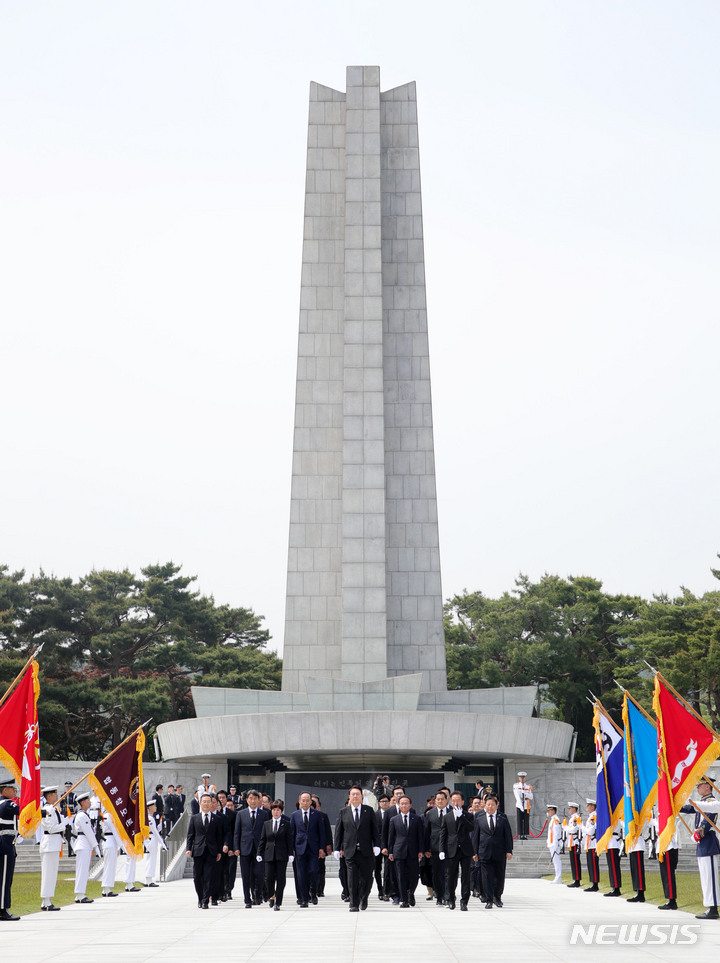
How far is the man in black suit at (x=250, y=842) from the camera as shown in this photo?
50.4 ft

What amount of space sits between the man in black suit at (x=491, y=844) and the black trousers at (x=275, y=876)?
260cm

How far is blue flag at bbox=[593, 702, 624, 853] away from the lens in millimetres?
16312

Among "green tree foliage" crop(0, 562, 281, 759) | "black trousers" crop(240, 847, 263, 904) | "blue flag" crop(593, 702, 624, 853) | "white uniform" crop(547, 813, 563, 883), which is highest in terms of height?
"green tree foliage" crop(0, 562, 281, 759)

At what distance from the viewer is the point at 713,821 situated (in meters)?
13.6

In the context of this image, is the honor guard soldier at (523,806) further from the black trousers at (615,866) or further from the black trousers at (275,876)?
the black trousers at (275,876)

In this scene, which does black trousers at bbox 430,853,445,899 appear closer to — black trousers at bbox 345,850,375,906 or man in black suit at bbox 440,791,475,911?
man in black suit at bbox 440,791,475,911

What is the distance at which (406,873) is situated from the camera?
14.9 meters

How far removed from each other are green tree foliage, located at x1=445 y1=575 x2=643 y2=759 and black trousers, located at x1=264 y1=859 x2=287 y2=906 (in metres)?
31.5

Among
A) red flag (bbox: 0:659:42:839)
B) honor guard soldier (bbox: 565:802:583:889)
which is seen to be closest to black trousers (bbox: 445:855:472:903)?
honor guard soldier (bbox: 565:802:583:889)

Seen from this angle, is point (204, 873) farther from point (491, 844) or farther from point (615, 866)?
point (615, 866)

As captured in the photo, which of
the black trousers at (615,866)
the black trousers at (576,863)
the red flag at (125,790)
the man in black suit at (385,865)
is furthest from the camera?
the black trousers at (576,863)

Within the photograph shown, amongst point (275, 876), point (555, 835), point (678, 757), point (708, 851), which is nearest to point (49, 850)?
point (275, 876)

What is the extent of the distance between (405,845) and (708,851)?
381cm

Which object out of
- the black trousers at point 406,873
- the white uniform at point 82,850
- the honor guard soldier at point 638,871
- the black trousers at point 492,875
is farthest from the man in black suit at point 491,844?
the white uniform at point 82,850
